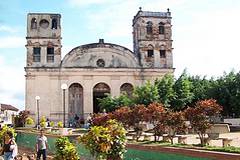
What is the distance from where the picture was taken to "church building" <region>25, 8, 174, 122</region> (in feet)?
142

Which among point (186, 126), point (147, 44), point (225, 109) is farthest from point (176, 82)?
point (186, 126)

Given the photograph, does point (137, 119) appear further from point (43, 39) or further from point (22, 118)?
point (43, 39)

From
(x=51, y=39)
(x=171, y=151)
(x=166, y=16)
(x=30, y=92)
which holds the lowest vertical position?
(x=171, y=151)

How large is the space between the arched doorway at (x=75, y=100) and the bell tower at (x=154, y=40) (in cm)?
770

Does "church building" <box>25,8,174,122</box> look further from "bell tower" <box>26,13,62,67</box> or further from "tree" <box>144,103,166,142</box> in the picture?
"tree" <box>144,103,166,142</box>

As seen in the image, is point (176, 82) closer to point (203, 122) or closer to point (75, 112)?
point (75, 112)

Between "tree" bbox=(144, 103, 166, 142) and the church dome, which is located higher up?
the church dome

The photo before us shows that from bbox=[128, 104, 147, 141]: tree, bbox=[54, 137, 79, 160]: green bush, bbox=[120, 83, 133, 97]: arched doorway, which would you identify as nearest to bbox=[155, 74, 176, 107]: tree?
bbox=[120, 83, 133, 97]: arched doorway

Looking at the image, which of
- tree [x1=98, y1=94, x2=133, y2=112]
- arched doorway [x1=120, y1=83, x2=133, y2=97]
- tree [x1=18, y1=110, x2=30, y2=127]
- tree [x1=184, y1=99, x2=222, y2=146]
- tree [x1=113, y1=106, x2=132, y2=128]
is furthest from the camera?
arched doorway [x1=120, y1=83, x2=133, y2=97]

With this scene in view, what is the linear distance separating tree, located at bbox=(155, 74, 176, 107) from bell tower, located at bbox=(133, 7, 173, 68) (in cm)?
828

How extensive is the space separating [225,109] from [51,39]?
2067 cm

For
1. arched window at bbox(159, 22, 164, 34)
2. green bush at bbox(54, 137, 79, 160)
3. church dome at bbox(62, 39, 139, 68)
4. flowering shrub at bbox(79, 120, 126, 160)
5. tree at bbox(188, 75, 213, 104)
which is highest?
arched window at bbox(159, 22, 164, 34)

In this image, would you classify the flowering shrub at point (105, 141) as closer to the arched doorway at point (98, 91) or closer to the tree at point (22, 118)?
the tree at point (22, 118)

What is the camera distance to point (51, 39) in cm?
4422
